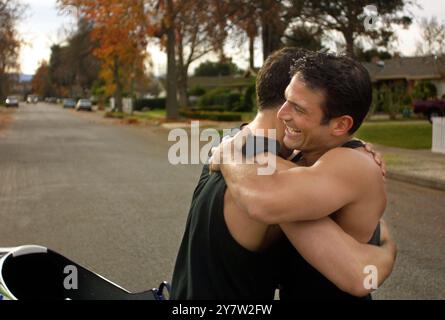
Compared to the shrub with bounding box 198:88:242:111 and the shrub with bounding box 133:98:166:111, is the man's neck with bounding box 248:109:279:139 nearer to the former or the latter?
the shrub with bounding box 198:88:242:111

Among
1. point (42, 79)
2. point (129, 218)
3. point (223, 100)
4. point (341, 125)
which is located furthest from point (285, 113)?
point (42, 79)

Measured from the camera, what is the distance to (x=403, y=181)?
546 inches

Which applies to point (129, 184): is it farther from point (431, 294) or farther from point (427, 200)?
point (431, 294)

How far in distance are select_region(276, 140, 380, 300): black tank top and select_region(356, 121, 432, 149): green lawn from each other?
752 inches

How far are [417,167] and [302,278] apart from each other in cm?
1370

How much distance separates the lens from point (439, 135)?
60.4 ft

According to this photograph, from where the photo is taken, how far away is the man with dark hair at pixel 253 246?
1791 mm

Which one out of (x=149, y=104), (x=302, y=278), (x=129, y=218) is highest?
(x=302, y=278)

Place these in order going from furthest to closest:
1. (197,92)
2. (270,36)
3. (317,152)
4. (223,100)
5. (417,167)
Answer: (197,92) → (223,100) → (270,36) → (417,167) → (317,152)

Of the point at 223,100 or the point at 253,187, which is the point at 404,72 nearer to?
the point at 223,100

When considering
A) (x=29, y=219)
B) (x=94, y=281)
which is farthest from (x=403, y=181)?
(x=94, y=281)

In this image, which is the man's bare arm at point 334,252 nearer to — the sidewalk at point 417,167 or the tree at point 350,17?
the sidewalk at point 417,167

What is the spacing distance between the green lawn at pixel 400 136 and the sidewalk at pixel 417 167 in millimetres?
2032

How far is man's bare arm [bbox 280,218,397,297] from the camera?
5.82ft
